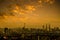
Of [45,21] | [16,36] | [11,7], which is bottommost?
[16,36]

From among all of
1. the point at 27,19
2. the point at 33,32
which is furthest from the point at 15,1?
the point at 33,32

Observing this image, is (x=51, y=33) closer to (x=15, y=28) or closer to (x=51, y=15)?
(x=51, y=15)

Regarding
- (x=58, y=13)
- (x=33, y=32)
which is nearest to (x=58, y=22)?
(x=58, y=13)

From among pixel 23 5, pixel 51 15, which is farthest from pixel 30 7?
pixel 51 15

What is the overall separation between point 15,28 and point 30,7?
0.50 m

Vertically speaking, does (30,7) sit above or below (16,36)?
above

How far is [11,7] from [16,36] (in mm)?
562

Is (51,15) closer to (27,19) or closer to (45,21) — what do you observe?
(45,21)

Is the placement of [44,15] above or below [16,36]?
above

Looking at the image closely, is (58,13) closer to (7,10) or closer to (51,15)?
(51,15)

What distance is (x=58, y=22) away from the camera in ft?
14.5

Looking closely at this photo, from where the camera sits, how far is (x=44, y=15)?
4445 mm

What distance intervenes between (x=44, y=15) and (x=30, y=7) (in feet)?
1.00

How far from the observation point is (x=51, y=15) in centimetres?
446
